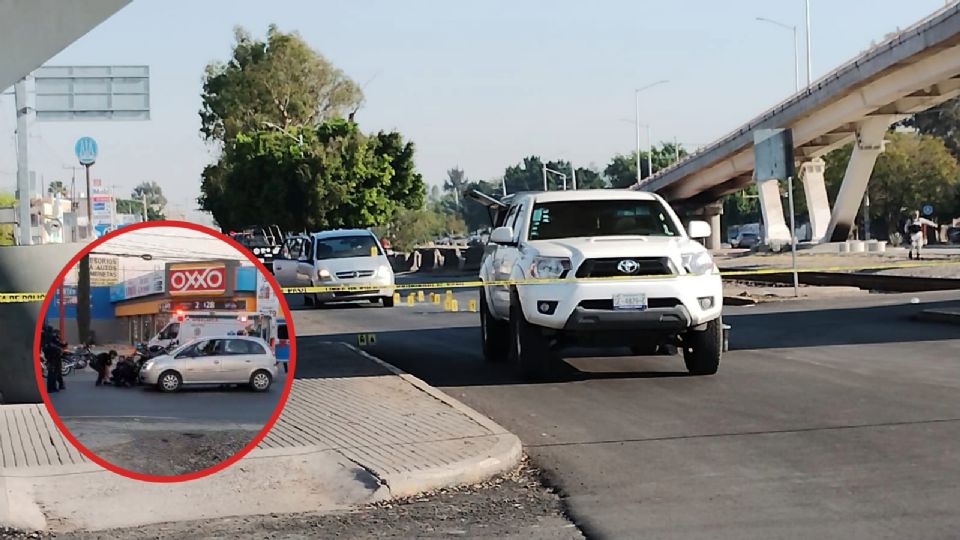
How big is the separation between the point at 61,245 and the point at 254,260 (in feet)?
17.2

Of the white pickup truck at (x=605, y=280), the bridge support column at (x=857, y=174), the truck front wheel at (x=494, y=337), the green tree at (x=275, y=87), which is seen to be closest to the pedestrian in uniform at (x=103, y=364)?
the white pickup truck at (x=605, y=280)

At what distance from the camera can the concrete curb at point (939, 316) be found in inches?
663

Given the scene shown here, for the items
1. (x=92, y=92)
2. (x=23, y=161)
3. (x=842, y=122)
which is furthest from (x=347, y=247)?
(x=842, y=122)

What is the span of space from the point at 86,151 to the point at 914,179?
55.4 meters

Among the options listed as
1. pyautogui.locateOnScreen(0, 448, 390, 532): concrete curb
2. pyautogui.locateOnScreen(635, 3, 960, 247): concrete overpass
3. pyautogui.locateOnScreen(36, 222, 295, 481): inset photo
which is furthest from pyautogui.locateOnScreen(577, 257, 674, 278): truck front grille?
pyautogui.locateOnScreen(635, 3, 960, 247): concrete overpass

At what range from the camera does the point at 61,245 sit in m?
10.6

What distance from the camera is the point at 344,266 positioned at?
27.7 metres

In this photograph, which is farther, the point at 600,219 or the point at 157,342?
the point at 600,219

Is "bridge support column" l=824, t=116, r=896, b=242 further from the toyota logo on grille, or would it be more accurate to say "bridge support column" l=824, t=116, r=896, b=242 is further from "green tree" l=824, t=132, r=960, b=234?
Result: the toyota logo on grille

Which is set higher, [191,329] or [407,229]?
[407,229]

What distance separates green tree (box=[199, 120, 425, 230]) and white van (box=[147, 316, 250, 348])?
190ft

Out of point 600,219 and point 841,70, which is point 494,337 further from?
point 841,70

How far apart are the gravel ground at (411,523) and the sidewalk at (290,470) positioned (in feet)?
0.46

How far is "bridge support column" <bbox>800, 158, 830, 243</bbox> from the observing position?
2502 inches
